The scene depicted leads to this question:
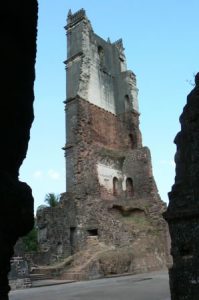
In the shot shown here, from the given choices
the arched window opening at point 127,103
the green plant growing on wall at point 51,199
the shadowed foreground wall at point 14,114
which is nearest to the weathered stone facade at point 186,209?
the shadowed foreground wall at point 14,114

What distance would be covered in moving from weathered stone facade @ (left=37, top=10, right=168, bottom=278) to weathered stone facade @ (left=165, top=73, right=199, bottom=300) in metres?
13.0

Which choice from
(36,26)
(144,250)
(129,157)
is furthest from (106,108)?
(36,26)

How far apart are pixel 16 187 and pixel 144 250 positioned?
18953 millimetres

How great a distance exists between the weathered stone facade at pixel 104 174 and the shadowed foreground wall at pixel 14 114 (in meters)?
15.9

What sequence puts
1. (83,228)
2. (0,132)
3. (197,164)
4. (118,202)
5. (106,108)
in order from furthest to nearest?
(106,108), (118,202), (83,228), (197,164), (0,132)

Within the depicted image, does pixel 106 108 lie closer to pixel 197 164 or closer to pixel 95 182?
pixel 95 182

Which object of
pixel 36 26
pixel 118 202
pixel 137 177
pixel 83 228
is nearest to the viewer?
pixel 36 26

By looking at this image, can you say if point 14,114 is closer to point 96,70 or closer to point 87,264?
point 87,264

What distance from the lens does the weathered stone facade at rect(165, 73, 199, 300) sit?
4.21 meters

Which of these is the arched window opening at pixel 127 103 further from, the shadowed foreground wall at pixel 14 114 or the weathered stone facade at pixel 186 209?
the shadowed foreground wall at pixel 14 114

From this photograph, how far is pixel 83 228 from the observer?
22125mm

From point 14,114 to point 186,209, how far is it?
3134 millimetres

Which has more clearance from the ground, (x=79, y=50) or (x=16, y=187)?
(x=79, y=50)

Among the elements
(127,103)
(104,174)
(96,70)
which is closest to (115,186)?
(104,174)
